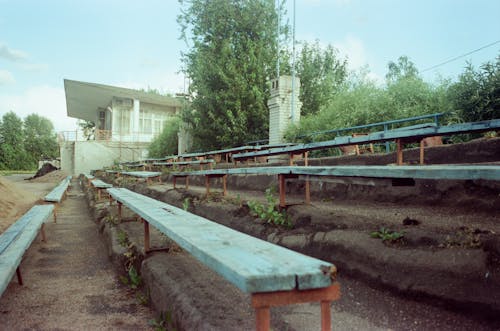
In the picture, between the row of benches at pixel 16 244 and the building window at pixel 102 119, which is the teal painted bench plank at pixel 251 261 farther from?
the building window at pixel 102 119

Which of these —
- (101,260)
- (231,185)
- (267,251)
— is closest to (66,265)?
(101,260)

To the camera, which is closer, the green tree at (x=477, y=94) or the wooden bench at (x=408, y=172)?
the wooden bench at (x=408, y=172)

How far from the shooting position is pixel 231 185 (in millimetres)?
7645

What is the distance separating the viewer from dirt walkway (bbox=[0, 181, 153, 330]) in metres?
2.31

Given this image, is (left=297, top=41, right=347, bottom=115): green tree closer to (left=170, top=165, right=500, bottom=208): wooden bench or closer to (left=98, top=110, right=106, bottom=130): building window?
(left=170, top=165, right=500, bottom=208): wooden bench

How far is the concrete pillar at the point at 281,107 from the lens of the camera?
1042cm

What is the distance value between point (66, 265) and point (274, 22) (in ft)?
43.0

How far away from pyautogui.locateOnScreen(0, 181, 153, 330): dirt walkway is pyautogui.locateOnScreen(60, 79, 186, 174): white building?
67.0 feet

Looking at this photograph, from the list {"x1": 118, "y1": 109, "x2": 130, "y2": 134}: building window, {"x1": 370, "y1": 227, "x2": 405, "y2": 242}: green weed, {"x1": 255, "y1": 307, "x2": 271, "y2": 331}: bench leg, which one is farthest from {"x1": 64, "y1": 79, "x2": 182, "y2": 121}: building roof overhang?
{"x1": 255, "y1": 307, "x2": 271, "y2": 331}: bench leg

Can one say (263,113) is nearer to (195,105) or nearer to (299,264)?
(195,105)

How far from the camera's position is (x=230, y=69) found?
13023 mm

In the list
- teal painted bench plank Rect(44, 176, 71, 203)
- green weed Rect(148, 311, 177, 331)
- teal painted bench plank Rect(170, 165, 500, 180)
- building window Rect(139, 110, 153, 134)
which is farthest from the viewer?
building window Rect(139, 110, 153, 134)

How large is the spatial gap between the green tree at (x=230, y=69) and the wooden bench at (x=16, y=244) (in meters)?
9.19

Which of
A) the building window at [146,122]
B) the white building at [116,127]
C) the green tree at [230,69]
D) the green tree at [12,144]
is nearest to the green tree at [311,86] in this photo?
the green tree at [230,69]
